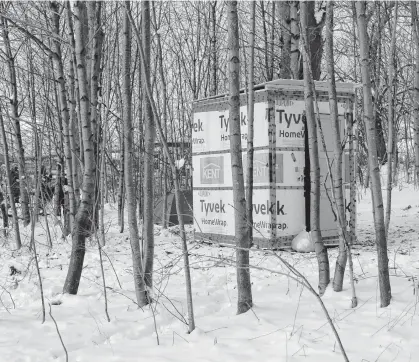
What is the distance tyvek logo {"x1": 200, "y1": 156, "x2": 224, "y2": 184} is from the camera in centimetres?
828

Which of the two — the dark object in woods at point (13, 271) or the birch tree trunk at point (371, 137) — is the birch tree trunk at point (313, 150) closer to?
the birch tree trunk at point (371, 137)

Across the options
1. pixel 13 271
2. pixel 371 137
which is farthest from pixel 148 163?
pixel 13 271

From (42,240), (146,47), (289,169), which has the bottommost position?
(42,240)

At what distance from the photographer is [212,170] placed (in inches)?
332

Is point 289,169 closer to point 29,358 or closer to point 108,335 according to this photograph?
point 108,335

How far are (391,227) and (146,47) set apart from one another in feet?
23.2

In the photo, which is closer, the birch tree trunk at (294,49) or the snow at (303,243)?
the snow at (303,243)

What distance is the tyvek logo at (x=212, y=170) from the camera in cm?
828

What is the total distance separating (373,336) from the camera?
3.31 metres

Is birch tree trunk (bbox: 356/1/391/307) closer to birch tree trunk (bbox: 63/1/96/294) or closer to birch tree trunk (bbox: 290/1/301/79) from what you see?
birch tree trunk (bbox: 63/1/96/294)

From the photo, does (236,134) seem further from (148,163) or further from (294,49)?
(294,49)

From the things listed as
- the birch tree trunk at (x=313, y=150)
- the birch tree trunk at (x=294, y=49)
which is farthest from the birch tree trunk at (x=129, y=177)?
the birch tree trunk at (x=294, y=49)

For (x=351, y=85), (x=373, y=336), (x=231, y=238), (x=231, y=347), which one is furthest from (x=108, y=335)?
(x=351, y=85)

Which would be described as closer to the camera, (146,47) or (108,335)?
(108,335)
